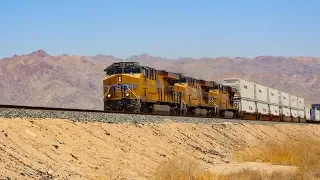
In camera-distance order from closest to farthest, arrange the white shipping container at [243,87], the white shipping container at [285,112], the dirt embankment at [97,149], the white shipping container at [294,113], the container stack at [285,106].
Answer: the dirt embankment at [97,149] → the white shipping container at [243,87] → the white shipping container at [285,112] → the container stack at [285,106] → the white shipping container at [294,113]

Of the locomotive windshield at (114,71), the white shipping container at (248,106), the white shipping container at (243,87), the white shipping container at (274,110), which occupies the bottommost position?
the white shipping container at (274,110)

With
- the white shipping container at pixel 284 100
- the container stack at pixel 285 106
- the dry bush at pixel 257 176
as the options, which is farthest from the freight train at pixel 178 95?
the dry bush at pixel 257 176

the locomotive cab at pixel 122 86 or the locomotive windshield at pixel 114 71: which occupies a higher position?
the locomotive windshield at pixel 114 71

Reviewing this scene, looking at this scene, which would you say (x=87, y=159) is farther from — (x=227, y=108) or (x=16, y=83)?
(x=16, y=83)

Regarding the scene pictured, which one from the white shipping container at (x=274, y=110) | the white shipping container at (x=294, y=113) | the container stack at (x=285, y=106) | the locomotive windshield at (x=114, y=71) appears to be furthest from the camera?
the white shipping container at (x=294, y=113)

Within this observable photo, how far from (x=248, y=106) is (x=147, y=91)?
17928 mm

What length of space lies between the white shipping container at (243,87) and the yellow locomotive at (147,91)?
8.57m

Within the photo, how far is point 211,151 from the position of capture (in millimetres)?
21266

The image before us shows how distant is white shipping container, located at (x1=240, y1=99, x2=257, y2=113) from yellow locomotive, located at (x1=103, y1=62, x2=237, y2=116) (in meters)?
7.85

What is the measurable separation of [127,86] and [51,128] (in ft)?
33.5

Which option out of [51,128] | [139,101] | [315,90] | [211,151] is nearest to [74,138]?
[51,128]

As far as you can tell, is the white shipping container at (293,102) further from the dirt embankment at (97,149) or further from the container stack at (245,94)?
the dirt embankment at (97,149)

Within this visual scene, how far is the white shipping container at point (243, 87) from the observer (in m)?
40.8

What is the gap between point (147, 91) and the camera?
25.6 meters
